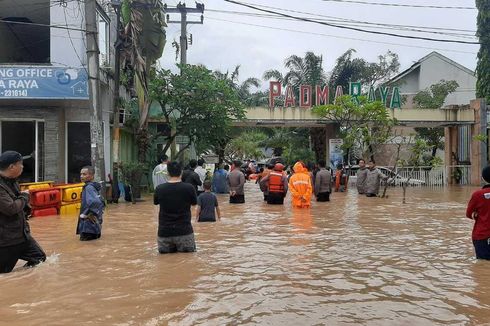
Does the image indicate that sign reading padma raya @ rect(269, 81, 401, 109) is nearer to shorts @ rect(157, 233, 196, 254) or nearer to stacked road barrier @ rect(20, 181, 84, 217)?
stacked road barrier @ rect(20, 181, 84, 217)

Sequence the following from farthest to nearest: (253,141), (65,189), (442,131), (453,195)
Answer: (253,141) → (442,131) → (453,195) → (65,189)

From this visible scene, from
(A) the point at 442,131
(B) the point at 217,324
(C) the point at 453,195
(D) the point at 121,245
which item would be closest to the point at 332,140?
(C) the point at 453,195

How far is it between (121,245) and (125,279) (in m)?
2.77

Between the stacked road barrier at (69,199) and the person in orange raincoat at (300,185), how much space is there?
20.0 ft

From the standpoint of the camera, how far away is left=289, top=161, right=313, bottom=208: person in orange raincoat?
1521 centimetres

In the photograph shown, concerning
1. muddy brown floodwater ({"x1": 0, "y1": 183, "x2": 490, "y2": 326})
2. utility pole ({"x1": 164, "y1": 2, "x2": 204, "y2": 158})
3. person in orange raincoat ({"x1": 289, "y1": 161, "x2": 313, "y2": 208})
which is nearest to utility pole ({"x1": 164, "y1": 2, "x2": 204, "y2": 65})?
utility pole ({"x1": 164, "y1": 2, "x2": 204, "y2": 158})

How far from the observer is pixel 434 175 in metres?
28.4

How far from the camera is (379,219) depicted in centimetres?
1345

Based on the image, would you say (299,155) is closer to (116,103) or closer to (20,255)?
(116,103)

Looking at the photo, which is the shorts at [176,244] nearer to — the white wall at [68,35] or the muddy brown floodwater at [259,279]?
the muddy brown floodwater at [259,279]

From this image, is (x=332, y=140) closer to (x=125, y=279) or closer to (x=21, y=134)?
(x=21, y=134)

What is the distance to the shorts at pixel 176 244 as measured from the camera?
7715mm

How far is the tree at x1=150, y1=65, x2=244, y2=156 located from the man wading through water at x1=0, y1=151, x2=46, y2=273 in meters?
14.1

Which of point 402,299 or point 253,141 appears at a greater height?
point 253,141
